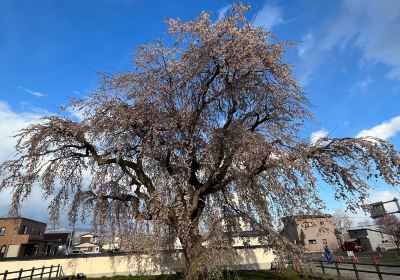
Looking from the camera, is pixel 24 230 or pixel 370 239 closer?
pixel 24 230

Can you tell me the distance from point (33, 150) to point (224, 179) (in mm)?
7455

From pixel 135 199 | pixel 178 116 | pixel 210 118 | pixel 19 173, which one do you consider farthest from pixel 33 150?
pixel 210 118

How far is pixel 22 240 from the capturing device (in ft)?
138

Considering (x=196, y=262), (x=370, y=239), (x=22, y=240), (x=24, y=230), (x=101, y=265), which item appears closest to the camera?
(x=196, y=262)

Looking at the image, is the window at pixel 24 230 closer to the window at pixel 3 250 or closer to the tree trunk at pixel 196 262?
the window at pixel 3 250

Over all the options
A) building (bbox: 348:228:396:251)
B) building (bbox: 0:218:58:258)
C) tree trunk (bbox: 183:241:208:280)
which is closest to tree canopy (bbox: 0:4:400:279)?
tree trunk (bbox: 183:241:208:280)

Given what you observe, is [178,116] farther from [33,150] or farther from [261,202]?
[33,150]

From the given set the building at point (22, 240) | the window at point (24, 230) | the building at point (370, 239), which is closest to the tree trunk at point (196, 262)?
the building at point (22, 240)

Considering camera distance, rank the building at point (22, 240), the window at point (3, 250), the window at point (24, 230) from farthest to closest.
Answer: the window at point (24, 230) < the building at point (22, 240) < the window at point (3, 250)

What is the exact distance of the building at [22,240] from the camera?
4100cm

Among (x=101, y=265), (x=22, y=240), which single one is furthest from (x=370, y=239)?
(x=22, y=240)

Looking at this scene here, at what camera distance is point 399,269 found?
19719 millimetres

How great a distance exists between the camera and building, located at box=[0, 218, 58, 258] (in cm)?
4100

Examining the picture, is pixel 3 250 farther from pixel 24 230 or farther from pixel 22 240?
pixel 24 230
